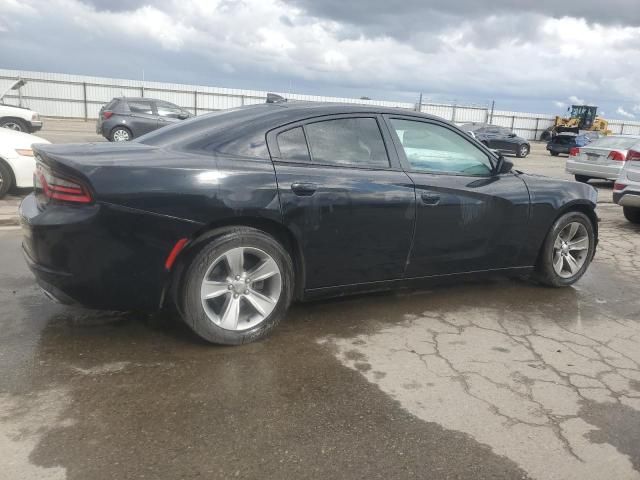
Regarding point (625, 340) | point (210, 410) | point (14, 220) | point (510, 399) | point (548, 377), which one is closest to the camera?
point (210, 410)

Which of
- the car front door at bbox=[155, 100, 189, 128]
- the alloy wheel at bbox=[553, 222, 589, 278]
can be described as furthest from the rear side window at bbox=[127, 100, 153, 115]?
the alloy wheel at bbox=[553, 222, 589, 278]

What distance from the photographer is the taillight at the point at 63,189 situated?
2928 millimetres

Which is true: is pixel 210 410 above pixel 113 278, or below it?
below

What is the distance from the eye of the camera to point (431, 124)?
163 inches

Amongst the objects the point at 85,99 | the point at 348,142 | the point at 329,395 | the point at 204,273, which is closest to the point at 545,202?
the point at 348,142

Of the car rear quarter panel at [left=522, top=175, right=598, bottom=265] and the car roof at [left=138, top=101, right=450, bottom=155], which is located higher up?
the car roof at [left=138, top=101, right=450, bottom=155]

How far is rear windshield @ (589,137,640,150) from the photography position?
1357cm

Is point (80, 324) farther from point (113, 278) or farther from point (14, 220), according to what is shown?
point (14, 220)

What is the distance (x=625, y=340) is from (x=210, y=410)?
2987mm

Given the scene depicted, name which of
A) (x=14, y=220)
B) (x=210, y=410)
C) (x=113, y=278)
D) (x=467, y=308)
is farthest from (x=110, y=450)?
(x=14, y=220)

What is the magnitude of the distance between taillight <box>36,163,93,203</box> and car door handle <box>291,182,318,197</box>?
1.18 meters

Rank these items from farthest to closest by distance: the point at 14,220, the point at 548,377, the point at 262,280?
1. the point at 14,220
2. the point at 262,280
3. the point at 548,377

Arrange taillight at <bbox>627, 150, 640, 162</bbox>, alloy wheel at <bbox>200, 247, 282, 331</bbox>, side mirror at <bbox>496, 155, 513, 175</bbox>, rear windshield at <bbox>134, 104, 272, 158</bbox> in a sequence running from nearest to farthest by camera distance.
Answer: alloy wheel at <bbox>200, 247, 282, 331</bbox>
rear windshield at <bbox>134, 104, 272, 158</bbox>
side mirror at <bbox>496, 155, 513, 175</bbox>
taillight at <bbox>627, 150, 640, 162</bbox>

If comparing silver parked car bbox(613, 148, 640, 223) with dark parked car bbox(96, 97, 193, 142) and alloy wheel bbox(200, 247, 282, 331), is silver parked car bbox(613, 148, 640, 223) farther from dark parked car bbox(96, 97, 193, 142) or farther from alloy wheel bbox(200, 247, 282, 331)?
dark parked car bbox(96, 97, 193, 142)
